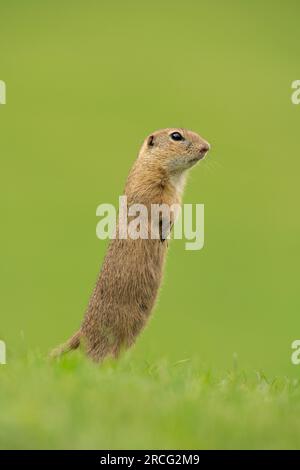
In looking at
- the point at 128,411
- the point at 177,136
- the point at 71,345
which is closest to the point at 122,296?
the point at 71,345

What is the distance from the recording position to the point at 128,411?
750 cm

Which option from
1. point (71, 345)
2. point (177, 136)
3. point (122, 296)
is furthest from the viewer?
point (177, 136)

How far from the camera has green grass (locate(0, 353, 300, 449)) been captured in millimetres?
6988

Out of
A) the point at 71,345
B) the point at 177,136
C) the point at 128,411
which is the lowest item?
the point at 128,411

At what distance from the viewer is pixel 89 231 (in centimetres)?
2895

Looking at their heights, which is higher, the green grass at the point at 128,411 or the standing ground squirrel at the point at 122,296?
the standing ground squirrel at the point at 122,296

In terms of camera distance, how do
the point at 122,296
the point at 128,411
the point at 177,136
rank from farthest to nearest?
the point at 177,136 < the point at 122,296 < the point at 128,411

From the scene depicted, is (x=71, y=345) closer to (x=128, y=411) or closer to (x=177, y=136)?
(x=177, y=136)

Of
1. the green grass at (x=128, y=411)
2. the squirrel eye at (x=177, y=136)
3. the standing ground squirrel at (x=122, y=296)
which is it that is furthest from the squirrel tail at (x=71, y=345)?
the squirrel eye at (x=177, y=136)

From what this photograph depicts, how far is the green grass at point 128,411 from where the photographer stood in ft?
22.9

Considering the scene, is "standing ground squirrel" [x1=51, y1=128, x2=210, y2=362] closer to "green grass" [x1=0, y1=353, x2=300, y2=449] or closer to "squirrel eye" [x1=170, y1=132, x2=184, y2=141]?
"squirrel eye" [x1=170, y1=132, x2=184, y2=141]

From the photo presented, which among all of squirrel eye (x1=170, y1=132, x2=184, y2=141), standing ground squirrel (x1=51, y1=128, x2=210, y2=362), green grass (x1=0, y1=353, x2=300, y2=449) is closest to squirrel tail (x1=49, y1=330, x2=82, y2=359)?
standing ground squirrel (x1=51, y1=128, x2=210, y2=362)

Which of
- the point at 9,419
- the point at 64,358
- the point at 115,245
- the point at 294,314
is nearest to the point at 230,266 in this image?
the point at 294,314

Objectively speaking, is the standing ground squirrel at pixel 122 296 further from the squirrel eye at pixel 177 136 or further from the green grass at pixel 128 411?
the green grass at pixel 128 411
